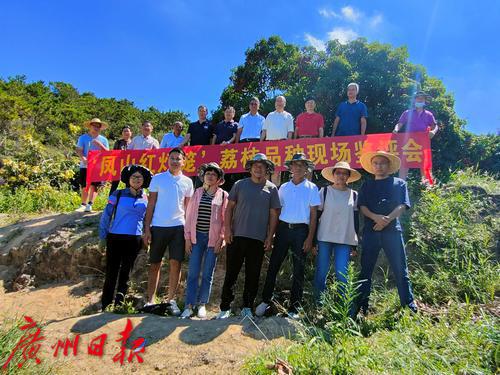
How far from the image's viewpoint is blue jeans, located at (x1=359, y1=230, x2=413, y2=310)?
11.3 feet

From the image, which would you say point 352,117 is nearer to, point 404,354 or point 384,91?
point 384,91

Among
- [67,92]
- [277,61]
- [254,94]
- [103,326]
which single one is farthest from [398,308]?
[67,92]

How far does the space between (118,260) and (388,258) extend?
3098 millimetres

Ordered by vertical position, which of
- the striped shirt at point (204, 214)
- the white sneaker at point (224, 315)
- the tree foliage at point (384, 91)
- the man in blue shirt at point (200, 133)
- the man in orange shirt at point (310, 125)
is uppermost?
the tree foliage at point (384, 91)

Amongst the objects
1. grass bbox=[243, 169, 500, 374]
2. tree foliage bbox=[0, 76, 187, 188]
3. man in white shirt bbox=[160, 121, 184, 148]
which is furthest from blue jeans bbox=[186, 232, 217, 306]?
tree foliage bbox=[0, 76, 187, 188]

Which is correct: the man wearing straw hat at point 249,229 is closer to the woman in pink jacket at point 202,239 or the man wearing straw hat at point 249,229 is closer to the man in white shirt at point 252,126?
the woman in pink jacket at point 202,239

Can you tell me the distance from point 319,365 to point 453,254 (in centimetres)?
306

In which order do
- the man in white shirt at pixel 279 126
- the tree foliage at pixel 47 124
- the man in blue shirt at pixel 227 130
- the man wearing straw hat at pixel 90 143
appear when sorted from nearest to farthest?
the man in white shirt at pixel 279 126 → the man in blue shirt at pixel 227 130 → the man wearing straw hat at pixel 90 143 → the tree foliage at pixel 47 124

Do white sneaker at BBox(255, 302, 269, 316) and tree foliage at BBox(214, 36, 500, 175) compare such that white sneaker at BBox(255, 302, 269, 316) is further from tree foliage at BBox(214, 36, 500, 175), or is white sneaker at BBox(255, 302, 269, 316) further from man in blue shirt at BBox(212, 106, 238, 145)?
tree foliage at BBox(214, 36, 500, 175)

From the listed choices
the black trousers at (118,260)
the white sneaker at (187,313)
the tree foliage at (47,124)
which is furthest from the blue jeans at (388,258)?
the tree foliage at (47,124)

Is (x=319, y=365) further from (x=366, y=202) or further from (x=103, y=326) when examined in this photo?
(x=103, y=326)

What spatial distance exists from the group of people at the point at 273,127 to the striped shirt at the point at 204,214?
2.11 metres

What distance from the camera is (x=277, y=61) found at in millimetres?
14820

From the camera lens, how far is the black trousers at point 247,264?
3.78m
